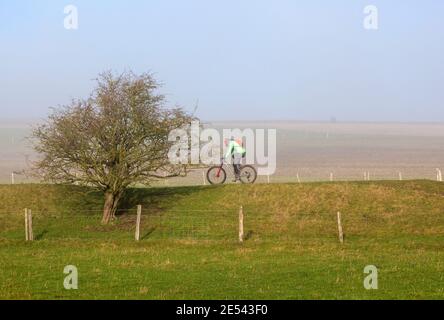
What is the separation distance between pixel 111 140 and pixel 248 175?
31.5 feet

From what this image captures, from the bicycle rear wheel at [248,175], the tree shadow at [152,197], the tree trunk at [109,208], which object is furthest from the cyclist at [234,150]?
the tree trunk at [109,208]

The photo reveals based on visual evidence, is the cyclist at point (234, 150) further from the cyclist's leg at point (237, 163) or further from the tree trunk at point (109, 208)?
the tree trunk at point (109, 208)

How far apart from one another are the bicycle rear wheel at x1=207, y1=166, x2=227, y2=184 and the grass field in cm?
206

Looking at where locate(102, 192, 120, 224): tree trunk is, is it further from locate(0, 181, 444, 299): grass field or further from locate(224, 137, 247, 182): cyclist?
locate(224, 137, 247, 182): cyclist

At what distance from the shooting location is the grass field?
1497 centimetres

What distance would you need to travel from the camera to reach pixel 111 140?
99.0 feet

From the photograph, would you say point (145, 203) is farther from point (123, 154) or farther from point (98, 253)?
point (98, 253)

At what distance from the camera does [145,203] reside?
33.2 metres

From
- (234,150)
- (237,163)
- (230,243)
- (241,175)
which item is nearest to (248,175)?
(241,175)

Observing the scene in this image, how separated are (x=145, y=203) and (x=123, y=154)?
160 inches


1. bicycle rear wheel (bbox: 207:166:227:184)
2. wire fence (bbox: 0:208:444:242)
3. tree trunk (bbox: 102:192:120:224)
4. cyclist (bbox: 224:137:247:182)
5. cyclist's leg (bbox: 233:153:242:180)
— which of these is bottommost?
wire fence (bbox: 0:208:444:242)

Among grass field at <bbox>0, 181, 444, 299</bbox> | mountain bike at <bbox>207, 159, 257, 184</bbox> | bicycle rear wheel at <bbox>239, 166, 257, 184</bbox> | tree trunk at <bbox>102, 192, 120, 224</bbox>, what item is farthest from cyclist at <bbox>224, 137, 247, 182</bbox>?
tree trunk at <bbox>102, 192, 120, 224</bbox>

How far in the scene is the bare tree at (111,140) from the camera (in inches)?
1172

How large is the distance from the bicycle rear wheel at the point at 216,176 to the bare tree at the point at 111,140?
6470mm
